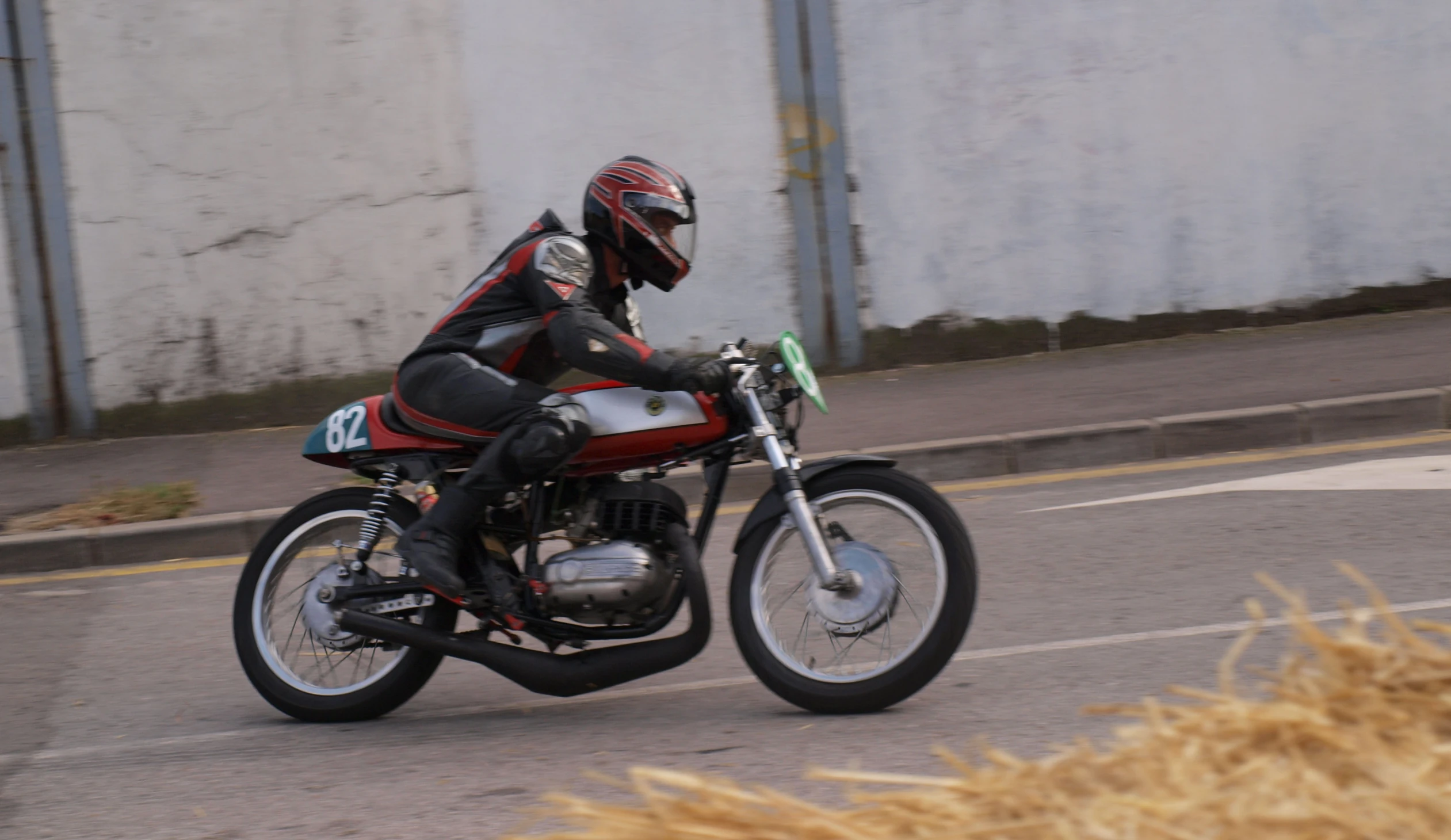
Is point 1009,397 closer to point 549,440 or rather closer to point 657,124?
point 657,124

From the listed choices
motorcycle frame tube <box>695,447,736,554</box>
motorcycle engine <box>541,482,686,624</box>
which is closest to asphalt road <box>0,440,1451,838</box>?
motorcycle engine <box>541,482,686,624</box>

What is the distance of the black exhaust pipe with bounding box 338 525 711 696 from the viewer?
13.8ft

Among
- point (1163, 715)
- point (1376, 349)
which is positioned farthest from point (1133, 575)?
point (1376, 349)

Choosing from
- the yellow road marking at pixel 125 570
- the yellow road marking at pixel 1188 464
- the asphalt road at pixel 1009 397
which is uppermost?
the asphalt road at pixel 1009 397

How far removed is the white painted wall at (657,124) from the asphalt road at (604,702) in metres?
4.65

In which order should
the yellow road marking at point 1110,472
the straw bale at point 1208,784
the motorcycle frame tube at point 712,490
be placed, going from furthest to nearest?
1. the yellow road marking at point 1110,472
2. the motorcycle frame tube at point 712,490
3. the straw bale at point 1208,784

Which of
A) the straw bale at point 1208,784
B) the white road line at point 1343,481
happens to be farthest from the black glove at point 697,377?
the white road line at point 1343,481

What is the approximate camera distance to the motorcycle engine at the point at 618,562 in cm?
421

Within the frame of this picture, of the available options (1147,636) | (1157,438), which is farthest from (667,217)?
(1157,438)

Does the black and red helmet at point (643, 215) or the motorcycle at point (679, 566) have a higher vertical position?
the black and red helmet at point (643, 215)

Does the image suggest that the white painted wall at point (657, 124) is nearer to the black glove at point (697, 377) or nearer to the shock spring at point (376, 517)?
the shock spring at point (376, 517)

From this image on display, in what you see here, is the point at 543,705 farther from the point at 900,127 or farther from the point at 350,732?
the point at 900,127

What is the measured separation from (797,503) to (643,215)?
36.6 inches

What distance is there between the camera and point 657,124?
1101 cm
